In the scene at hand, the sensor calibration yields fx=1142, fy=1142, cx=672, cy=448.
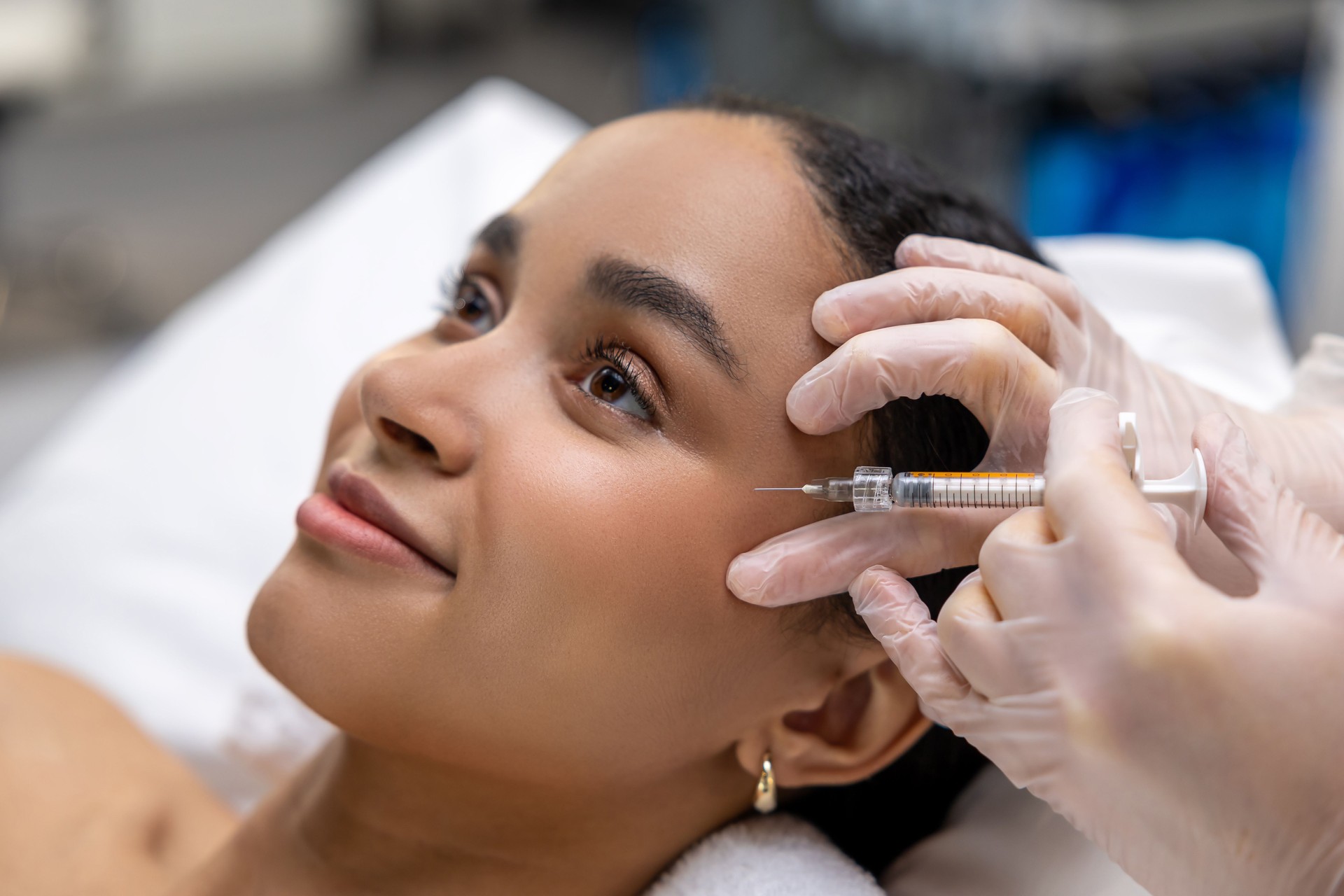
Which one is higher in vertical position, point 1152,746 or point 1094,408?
point 1094,408

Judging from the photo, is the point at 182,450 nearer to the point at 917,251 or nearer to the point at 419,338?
the point at 419,338

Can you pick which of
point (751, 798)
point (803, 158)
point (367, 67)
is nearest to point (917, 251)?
point (803, 158)

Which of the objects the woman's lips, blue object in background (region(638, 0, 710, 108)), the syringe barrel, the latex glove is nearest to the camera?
the latex glove

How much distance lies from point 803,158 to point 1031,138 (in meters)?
2.31

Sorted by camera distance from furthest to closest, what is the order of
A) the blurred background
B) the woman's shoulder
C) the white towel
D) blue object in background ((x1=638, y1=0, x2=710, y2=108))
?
blue object in background ((x1=638, y1=0, x2=710, y2=108)), the blurred background, the woman's shoulder, the white towel

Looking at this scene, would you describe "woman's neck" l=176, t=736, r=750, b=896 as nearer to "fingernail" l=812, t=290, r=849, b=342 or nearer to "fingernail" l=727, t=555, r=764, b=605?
"fingernail" l=727, t=555, r=764, b=605

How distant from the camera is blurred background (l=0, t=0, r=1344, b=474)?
2654 millimetres

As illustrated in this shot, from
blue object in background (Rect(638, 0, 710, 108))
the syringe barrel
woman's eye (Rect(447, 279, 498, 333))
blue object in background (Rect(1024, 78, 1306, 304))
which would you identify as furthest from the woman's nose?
blue object in background (Rect(638, 0, 710, 108))

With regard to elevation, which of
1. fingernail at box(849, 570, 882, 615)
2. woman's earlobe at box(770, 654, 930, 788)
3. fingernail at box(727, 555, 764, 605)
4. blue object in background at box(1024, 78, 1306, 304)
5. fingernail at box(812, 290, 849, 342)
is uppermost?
fingernail at box(812, 290, 849, 342)

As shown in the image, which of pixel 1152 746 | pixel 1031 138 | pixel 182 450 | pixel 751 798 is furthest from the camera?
pixel 1031 138

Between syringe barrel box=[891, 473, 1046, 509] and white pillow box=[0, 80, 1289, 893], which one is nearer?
syringe barrel box=[891, 473, 1046, 509]

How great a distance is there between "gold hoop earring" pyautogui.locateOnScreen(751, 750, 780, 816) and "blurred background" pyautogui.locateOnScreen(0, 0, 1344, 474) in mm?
1635

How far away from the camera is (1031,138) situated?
3.01 meters

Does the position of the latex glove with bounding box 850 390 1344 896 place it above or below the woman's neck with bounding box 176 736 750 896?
above
